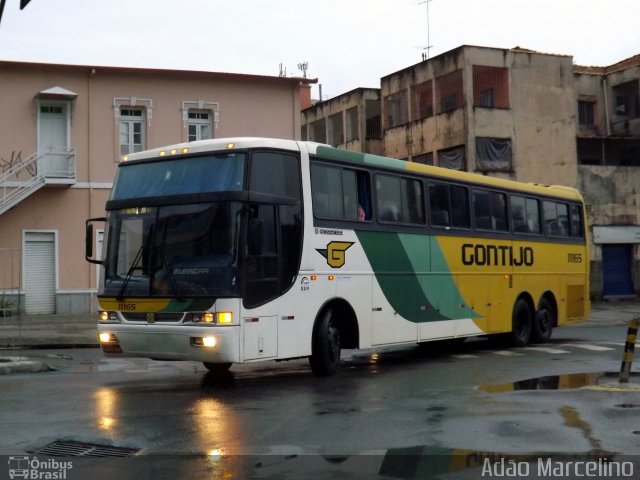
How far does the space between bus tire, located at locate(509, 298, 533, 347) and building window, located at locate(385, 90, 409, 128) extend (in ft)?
80.2

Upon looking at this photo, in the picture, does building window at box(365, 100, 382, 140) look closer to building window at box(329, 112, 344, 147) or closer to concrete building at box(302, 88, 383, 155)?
concrete building at box(302, 88, 383, 155)

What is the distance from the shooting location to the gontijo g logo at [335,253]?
1288 centimetres

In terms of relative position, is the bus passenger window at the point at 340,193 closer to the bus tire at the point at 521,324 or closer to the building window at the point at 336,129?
the bus tire at the point at 521,324

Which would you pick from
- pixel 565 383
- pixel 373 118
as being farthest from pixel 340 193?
pixel 373 118

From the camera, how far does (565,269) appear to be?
20250 millimetres

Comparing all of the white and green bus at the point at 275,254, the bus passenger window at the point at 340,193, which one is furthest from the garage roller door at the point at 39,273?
the bus passenger window at the point at 340,193

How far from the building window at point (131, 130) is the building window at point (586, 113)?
78.8 feet

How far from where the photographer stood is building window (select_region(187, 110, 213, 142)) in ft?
96.4

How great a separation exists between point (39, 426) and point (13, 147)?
65.3 feet

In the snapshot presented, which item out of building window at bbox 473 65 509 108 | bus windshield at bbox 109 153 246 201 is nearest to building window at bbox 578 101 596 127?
building window at bbox 473 65 509 108

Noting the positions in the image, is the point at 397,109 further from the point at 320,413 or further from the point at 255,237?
the point at 320,413

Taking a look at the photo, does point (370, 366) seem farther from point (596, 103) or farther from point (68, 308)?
point (596, 103)

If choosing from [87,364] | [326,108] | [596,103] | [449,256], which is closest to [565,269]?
[449,256]

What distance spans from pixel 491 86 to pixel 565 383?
2829 cm
